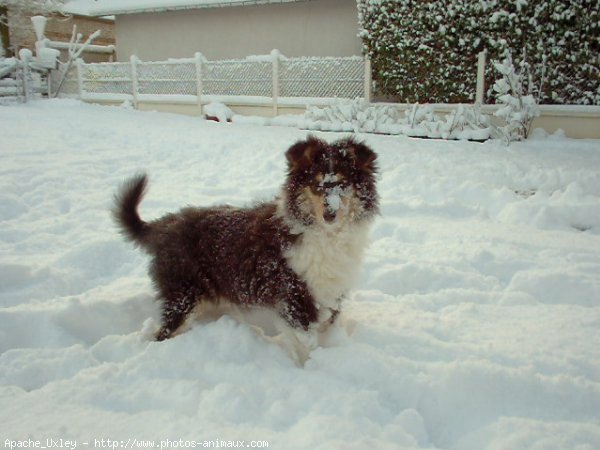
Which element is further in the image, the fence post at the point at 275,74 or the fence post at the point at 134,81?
the fence post at the point at 134,81

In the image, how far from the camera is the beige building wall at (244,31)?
49.3 ft

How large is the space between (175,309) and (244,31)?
16.0m

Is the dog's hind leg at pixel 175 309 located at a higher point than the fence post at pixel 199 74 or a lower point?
lower

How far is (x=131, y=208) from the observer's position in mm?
3004

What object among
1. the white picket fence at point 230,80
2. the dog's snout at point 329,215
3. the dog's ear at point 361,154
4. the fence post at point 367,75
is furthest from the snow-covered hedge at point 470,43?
the dog's snout at point 329,215

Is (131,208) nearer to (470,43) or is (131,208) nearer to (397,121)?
(397,121)

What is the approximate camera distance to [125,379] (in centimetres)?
231

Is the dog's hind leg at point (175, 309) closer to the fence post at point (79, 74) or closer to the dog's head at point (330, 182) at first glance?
the dog's head at point (330, 182)

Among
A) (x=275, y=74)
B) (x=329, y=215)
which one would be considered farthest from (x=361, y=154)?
(x=275, y=74)

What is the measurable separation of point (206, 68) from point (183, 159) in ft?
27.7

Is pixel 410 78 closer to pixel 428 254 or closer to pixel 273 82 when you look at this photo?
pixel 273 82

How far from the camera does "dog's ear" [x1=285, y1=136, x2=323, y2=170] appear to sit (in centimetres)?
265

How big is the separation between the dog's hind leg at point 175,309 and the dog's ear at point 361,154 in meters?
1.29

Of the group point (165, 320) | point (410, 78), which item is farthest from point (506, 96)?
point (165, 320)
